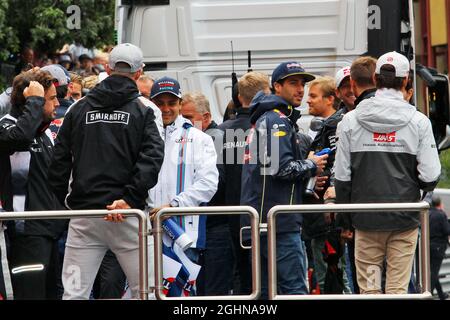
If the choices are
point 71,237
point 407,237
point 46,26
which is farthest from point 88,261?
point 46,26

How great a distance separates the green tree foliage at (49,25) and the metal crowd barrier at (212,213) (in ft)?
44.7

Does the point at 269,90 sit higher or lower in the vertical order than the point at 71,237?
higher

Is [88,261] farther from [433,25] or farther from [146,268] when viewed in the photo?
[433,25]

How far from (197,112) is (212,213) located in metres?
2.57

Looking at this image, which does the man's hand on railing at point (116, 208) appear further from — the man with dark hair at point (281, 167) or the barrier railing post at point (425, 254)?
the barrier railing post at point (425, 254)

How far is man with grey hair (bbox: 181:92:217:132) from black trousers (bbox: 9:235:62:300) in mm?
1929

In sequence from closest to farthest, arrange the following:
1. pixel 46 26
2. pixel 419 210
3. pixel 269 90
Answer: pixel 419 210 < pixel 269 90 < pixel 46 26

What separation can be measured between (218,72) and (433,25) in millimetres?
17757

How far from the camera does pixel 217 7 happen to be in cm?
1368

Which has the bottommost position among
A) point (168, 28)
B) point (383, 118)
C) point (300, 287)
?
point (300, 287)

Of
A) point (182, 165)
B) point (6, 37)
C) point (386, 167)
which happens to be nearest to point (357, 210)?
point (386, 167)

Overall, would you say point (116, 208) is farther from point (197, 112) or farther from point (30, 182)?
point (197, 112)

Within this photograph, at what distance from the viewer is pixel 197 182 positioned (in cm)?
997

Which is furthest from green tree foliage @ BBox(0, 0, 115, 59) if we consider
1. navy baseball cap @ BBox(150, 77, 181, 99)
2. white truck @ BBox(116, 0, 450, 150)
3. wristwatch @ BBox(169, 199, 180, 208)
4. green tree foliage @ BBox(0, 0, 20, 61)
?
wristwatch @ BBox(169, 199, 180, 208)
